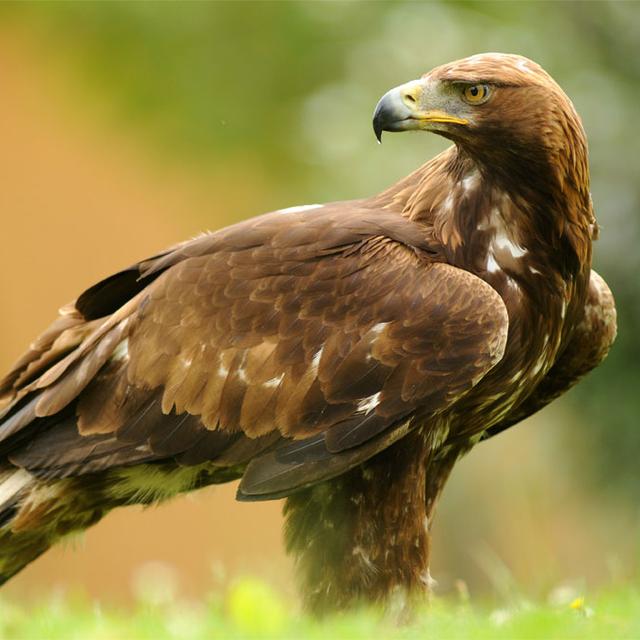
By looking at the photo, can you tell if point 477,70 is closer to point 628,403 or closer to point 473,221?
point 473,221

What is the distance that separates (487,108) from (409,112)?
285 mm

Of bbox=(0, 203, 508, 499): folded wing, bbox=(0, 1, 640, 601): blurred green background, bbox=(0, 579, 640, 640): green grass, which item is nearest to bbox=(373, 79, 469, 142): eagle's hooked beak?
bbox=(0, 203, 508, 499): folded wing

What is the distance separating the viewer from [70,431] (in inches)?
242

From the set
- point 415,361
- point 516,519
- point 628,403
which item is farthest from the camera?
point 516,519

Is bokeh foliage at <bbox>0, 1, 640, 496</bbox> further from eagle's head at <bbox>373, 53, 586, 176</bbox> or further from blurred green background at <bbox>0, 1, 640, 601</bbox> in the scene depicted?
eagle's head at <bbox>373, 53, 586, 176</bbox>

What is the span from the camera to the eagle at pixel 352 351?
572 centimetres

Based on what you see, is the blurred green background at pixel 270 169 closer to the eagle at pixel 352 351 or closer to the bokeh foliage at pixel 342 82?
→ the bokeh foliage at pixel 342 82

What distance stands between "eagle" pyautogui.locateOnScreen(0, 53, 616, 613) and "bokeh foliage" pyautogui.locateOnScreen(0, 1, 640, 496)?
3482mm

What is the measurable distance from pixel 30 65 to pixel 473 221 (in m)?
11.3

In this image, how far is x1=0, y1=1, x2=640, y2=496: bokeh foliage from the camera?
31.8ft

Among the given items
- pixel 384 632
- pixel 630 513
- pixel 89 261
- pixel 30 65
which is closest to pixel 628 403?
pixel 630 513

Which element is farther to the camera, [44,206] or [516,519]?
[44,206]

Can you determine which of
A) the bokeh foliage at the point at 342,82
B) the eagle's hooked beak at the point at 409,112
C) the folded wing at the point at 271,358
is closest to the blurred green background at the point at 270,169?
the bokeh foliage at the point at 342,82

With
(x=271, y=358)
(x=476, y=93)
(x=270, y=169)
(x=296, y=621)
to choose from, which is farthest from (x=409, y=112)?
(x=270, y=169)
